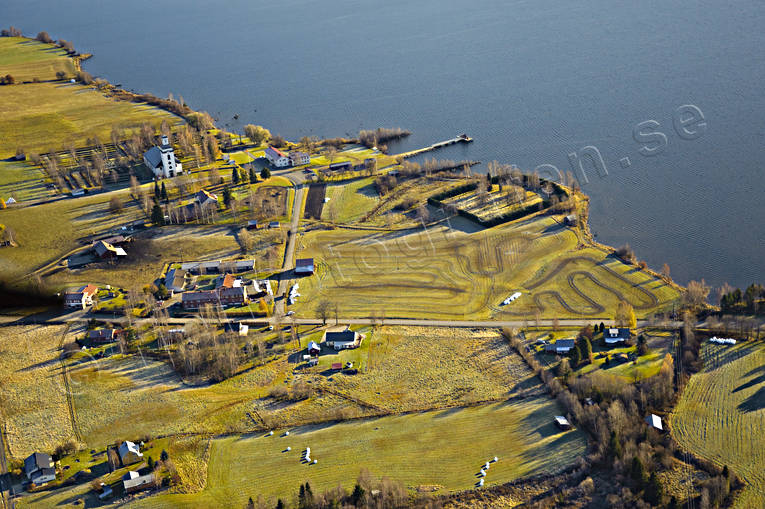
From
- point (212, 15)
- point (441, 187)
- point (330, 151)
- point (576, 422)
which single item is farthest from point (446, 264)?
point (212, 15)

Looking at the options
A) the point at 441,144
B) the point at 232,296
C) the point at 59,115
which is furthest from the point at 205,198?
the point at 59,115

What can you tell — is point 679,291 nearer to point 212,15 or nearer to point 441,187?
point 441,187

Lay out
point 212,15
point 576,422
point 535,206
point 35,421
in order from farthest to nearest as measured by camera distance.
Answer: point 212,15
point 535,206
point 35,421
point 576,422

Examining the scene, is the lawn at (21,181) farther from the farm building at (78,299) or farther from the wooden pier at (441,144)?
the wooden pier at (441,144)

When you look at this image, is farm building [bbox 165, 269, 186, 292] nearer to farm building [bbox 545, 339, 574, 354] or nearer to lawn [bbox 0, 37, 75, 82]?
farm building [bbox 545, 339, 574, 354]

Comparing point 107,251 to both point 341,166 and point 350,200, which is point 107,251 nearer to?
point 350,200

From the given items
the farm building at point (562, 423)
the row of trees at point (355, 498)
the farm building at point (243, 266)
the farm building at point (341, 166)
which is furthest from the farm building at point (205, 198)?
the farm building at point (562, 423)

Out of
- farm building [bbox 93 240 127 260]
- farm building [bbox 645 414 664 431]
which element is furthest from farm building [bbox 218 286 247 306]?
farm building [bbox 645 414 664 431]

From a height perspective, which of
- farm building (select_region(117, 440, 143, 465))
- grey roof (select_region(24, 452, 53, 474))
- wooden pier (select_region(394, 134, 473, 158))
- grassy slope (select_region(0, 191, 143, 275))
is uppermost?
wooden pier (select_region(394, 134, 473, 158))
